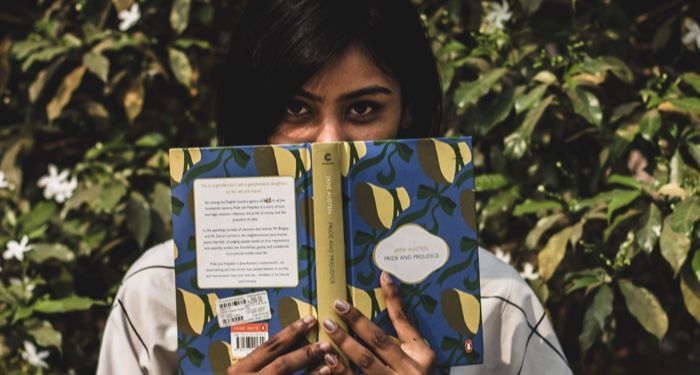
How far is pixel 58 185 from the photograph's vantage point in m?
2.34

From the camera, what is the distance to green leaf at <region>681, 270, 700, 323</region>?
1849 millimetres

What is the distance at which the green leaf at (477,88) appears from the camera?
2.03 meters

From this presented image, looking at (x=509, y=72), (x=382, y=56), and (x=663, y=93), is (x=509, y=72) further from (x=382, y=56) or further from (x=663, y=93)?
(x=382, y=56)

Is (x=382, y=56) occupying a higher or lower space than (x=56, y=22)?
lower

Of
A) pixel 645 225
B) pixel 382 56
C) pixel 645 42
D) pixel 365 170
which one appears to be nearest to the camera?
pixel 365 170

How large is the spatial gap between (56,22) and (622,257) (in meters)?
1.55

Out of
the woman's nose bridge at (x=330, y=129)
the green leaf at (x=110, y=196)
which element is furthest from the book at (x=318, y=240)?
the green leaf at (x=110, y=196)

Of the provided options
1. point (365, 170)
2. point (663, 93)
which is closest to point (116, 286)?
point (365, 170)

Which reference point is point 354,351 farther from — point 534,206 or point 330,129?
point 534,206

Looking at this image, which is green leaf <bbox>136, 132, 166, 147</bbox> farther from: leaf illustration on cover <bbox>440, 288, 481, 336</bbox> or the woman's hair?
leaf illustration on cover <bbox>440, 288, 481, 336</bbox>

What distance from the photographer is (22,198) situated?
7.88ft

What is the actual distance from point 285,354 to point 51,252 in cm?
114

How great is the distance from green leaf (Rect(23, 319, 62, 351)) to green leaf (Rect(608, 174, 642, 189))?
1.32 metres

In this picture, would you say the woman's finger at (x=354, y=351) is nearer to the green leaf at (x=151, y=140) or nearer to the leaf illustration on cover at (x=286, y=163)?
the leaf illustration on cover at (x=286, y=163)
